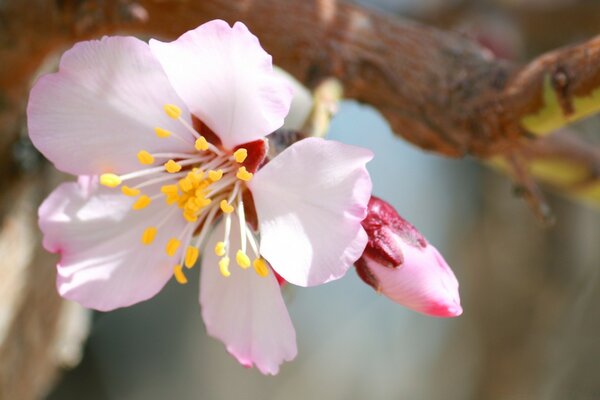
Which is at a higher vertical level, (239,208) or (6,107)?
(239,208)

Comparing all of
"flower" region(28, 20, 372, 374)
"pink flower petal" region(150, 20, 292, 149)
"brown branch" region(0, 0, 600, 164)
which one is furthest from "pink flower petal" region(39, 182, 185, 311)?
"brown branch" region(0, 0, 600, 164)

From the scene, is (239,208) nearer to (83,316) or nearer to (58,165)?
(58,165)

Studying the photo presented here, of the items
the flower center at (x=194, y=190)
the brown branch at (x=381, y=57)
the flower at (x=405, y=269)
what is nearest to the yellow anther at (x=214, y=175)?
the flower center at (x=194, y=190)

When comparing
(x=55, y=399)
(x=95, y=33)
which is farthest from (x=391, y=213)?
(x=55, y=399)

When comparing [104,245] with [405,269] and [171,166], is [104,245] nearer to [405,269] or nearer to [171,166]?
[171,166]

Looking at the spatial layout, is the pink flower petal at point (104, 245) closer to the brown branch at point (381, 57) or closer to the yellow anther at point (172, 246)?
the yellow anther at point (172, 246)

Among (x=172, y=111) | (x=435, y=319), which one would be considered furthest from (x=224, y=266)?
(x=435, y=319)

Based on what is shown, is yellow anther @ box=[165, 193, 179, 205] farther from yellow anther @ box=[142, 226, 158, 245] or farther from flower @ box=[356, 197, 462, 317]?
flower @ box=[356, 197, 462, 317]
